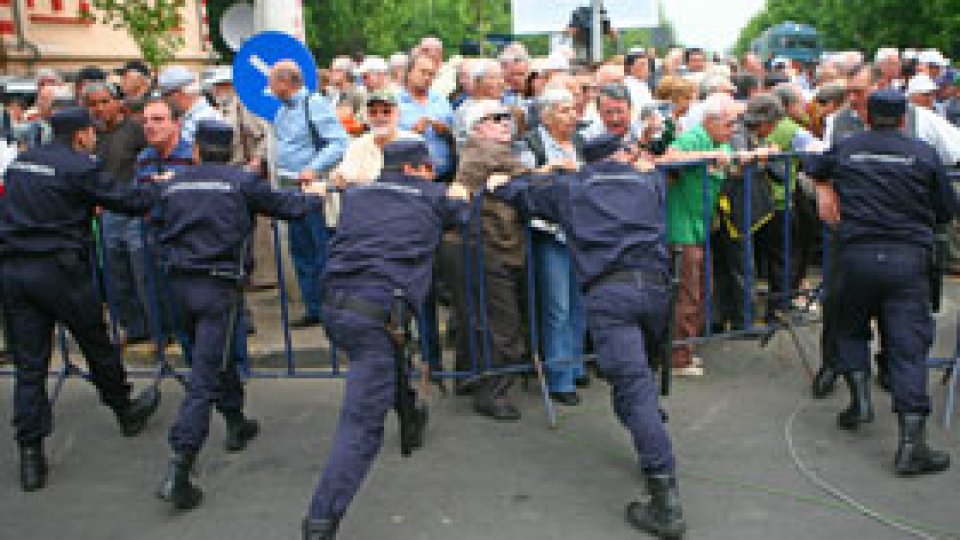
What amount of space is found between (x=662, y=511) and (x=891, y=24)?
38.2 m

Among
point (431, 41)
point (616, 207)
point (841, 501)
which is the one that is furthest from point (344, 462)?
point (431, 41)

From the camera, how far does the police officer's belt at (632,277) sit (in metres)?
4.57

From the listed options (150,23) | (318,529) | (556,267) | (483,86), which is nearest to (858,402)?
(556,267)

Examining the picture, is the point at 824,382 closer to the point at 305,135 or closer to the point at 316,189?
the point at 316,189

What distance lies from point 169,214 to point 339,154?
2.07 metres

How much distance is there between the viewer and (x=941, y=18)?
31359 millimetres

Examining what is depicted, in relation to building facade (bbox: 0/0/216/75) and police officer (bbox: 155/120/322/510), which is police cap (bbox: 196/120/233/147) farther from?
building facade (bbox: 0/0/216/75)

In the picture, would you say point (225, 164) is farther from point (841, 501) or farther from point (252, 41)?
point (841, 501)

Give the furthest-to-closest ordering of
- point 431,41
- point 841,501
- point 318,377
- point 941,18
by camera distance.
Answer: point 941,18, point 431,41, point 318,377, point 841,501

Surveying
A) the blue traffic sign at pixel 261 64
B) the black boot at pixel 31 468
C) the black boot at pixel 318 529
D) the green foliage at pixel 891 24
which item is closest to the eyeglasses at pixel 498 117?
the blue traffic sign at pixel 261 64

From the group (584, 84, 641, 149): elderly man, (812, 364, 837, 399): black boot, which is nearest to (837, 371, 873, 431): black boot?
(812, 364, 837, 399): black boot

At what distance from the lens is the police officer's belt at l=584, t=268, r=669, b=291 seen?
4574 millimetres

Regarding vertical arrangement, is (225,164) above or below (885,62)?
below

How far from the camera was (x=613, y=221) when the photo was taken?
15.2 feet
